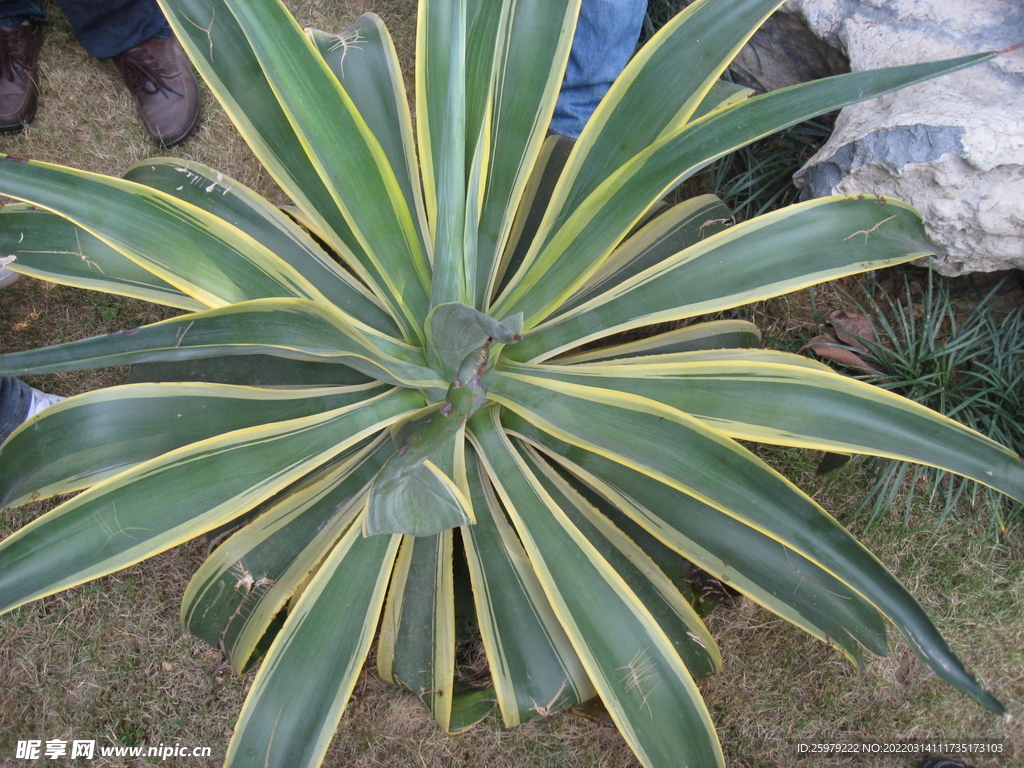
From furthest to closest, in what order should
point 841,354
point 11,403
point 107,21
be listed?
point 107,21
point 841,354
point 11,403

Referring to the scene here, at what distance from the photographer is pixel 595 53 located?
1749 millimetres

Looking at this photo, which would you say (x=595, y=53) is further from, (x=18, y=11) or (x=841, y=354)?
(x=18, y=11)

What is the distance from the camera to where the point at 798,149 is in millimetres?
1850

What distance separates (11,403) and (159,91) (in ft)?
3.22

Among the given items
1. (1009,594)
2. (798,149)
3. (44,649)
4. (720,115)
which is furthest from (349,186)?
(1009,594)

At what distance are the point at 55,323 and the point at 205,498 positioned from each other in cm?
127

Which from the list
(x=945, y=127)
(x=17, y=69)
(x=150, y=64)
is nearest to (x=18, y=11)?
(x=17, y=69)

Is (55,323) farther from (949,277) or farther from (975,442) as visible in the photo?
(949,277)

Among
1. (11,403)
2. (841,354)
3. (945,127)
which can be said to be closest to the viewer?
(945,127)

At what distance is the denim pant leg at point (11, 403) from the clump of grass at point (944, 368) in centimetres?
209

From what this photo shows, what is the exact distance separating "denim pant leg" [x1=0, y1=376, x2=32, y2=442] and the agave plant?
0.61 m

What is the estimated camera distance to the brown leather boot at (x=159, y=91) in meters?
2.00

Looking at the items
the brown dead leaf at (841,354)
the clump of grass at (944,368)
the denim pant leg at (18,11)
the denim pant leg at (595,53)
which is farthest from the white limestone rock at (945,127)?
the denim pant leg at (18,11)

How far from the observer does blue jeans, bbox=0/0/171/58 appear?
1924 millimetres
